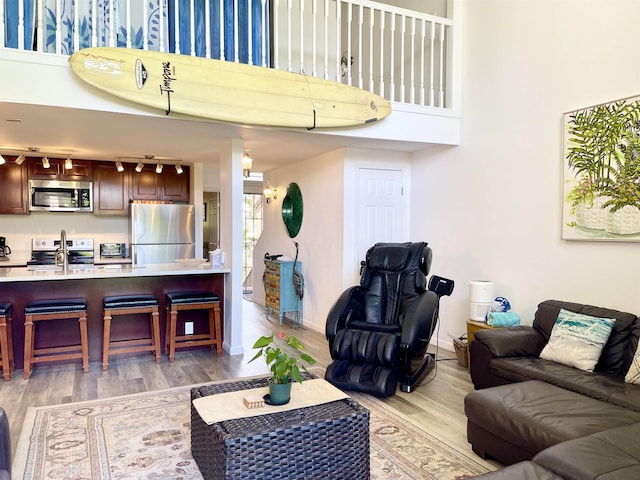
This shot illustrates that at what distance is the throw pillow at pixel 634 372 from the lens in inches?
102

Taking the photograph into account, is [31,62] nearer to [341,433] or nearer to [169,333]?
[169,333]

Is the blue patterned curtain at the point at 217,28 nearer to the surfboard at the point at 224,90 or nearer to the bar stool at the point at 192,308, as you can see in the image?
the surfboard at the point at 224,90

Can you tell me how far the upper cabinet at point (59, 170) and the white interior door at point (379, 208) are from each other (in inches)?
149

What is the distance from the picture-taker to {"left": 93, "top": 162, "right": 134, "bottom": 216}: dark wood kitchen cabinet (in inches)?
247

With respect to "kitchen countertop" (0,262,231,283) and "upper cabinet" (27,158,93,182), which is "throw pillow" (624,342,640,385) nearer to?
"kitchen countertop" (0,262,231,283)

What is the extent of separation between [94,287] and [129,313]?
508mm

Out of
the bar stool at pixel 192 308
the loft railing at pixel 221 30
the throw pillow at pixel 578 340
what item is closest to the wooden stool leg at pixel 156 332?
the bar stool at pixel 192 308

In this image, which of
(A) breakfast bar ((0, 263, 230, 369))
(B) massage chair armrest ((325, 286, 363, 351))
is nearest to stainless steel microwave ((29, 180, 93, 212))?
(A) breakfast bar ((0, 263, 230, 369))

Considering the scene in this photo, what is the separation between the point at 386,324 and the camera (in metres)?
4.01

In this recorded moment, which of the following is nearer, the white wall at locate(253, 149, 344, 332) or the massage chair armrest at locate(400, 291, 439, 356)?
the massage chair armrest at locate(400, 291, 439, 356)

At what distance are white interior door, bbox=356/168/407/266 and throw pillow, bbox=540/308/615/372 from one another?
8.14ft

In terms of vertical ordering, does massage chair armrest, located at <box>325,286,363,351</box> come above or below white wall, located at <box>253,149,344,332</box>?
below

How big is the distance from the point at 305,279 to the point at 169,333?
6.83 feet

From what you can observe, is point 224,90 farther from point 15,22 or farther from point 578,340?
point 578,340
